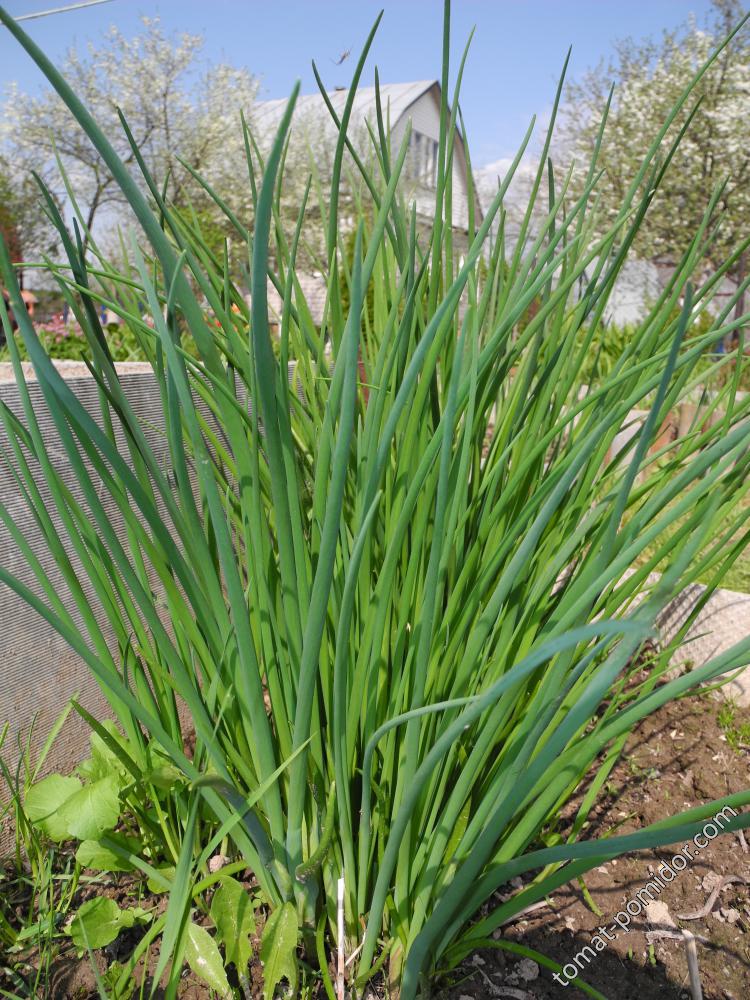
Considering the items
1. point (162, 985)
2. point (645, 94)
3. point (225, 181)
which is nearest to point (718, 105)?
point (645, 94)

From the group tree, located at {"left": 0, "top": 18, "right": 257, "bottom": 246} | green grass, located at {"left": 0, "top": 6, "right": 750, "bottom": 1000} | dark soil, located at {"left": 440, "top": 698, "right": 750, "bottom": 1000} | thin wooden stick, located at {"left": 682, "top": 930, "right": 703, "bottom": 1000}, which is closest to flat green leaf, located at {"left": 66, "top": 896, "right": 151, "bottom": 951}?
green grass, located at {"left": 0, "top": 6, "right": 750, "bottom": 1000}

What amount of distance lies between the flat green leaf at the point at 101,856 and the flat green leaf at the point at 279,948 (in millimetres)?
207

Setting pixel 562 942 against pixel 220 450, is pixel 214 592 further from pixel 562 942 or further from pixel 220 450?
pixel 562 942

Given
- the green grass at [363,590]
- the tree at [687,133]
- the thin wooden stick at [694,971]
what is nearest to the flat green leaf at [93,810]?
the green grass at [363,590]

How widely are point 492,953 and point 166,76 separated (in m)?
18.8

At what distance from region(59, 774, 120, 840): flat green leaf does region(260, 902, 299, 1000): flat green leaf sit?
0.18 meters

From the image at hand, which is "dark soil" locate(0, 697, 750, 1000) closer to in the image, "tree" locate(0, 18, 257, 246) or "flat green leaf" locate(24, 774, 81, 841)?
"flat green leaf" locate(24, 774, 81, 841)

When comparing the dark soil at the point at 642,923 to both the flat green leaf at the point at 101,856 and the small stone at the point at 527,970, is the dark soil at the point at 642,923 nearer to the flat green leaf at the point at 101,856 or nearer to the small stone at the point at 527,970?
the small stone at the point at 527,970

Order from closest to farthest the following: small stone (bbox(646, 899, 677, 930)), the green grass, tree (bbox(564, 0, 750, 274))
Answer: the green grass
small stone (bbox(646, 899, 677, 930))
tree (bbox(564, 0, 750, 274))

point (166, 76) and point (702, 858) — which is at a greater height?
point (166, 76)

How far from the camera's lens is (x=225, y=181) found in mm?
15992

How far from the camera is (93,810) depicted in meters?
0.72

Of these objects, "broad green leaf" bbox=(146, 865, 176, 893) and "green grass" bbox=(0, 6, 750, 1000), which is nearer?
"green grass" bbox=(0, 6, 750, 1000)

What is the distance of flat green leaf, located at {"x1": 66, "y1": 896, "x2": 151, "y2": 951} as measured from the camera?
0.73m
